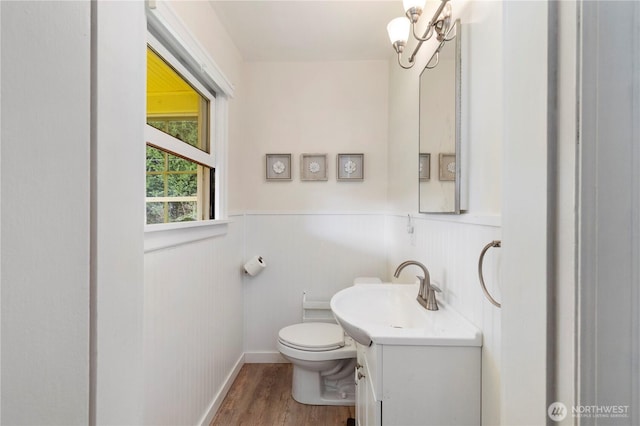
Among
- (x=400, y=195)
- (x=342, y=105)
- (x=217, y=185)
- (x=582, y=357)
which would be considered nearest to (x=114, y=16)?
(x=582, y=357)

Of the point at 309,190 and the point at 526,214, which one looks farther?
the point at 309,190

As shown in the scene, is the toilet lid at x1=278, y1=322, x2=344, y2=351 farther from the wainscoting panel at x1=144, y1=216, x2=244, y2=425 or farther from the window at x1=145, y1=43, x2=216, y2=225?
the window at x1=145, y1=43, x2=216, y2=225

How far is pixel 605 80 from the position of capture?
331mm

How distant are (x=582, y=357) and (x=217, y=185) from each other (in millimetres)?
1982

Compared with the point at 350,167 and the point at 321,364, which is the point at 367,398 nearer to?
the point at 321,364

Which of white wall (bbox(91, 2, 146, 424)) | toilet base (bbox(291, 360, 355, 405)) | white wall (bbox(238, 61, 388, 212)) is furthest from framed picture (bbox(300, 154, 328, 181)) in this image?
white wall (bbox(91, 2, 146, 424))

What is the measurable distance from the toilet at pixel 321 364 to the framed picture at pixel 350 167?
1.20 m

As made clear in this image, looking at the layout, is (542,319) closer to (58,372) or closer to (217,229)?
(58,372)

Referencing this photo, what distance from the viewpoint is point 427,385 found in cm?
95

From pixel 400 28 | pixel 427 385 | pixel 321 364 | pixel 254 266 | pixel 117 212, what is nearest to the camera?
pixel 117 212

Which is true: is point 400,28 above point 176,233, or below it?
above

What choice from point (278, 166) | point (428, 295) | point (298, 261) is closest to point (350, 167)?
point (278, 166)

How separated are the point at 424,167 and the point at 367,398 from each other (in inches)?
42.9

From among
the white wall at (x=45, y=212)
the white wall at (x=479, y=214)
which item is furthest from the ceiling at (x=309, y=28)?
the white wall at (x=45, y=212)
